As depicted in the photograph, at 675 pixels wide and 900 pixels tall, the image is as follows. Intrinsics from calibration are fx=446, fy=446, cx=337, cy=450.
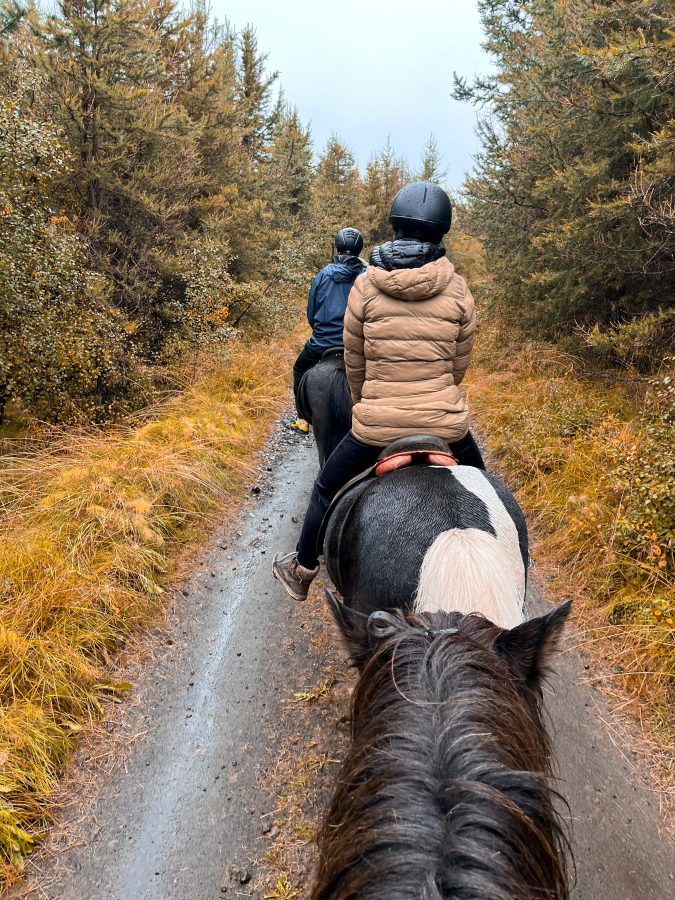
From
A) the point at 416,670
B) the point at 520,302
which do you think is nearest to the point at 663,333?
the point at 520,302

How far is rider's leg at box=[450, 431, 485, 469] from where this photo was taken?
2619 mm

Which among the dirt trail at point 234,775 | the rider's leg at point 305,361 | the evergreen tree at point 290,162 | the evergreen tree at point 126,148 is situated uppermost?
the evergreen tree at point 290,162

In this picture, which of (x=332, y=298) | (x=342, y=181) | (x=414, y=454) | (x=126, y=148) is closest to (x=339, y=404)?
(x=332, y=298)

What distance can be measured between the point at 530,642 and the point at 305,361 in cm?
406

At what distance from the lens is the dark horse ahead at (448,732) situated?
781 millimetres

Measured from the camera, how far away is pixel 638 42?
3.97 meters

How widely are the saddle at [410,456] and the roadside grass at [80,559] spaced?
6.93 feet

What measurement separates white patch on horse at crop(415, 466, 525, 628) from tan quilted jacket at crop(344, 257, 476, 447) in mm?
817

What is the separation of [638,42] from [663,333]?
2.78 metres

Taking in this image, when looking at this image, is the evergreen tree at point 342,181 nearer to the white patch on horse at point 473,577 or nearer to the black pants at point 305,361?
the black pants at point 305,361

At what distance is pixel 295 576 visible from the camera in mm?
3348

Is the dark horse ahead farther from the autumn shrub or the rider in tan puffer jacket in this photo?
the autumn shrub

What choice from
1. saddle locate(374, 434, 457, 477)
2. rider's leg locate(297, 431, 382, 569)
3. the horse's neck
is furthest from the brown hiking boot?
the horse's neck

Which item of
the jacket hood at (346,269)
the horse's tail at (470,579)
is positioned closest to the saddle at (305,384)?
the jacket hood at (346,269)
